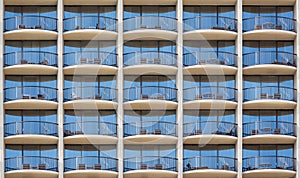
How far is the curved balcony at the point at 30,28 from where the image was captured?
2532 inches

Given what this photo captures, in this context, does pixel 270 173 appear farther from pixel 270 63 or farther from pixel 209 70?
pixel 209 70

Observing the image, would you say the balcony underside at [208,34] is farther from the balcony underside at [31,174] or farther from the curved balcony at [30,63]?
the balcony underside at [31,174]

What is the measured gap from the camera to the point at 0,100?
6344 cm

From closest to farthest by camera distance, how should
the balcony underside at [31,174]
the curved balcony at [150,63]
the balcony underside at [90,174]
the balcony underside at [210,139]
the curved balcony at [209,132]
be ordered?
1. the balcony underside at [31,174]
2. the balcony underside at [90,174]
3. the balcony underside at [210,139]
4. the curved balcony at [209,132]
5. the curved balcony at [150,63]

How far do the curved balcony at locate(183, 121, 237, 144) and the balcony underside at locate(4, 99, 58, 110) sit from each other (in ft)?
30.3

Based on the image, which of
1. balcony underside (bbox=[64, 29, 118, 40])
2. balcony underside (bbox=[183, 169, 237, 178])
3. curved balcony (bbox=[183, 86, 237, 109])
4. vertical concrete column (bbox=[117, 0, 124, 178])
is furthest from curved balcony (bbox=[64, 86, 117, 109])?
balcony underside (bbox=[183, 169, 237, 178])

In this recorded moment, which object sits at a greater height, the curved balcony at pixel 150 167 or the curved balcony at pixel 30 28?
the curved balcony at pixel 30 28

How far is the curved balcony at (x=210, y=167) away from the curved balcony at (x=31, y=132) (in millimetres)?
9233

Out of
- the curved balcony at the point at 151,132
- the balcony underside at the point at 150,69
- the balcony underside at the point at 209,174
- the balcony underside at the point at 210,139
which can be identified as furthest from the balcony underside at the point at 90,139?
the balcony underside at the point at 209,174

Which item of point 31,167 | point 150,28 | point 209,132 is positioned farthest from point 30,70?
point 209,132

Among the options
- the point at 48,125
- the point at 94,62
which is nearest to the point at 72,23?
the point at 94,62

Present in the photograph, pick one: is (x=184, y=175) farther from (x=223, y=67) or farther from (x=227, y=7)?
(x=227, y=7)

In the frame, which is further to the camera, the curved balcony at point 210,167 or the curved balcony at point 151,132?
the curved balcony at point 151,132

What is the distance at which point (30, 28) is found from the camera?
65.1m
